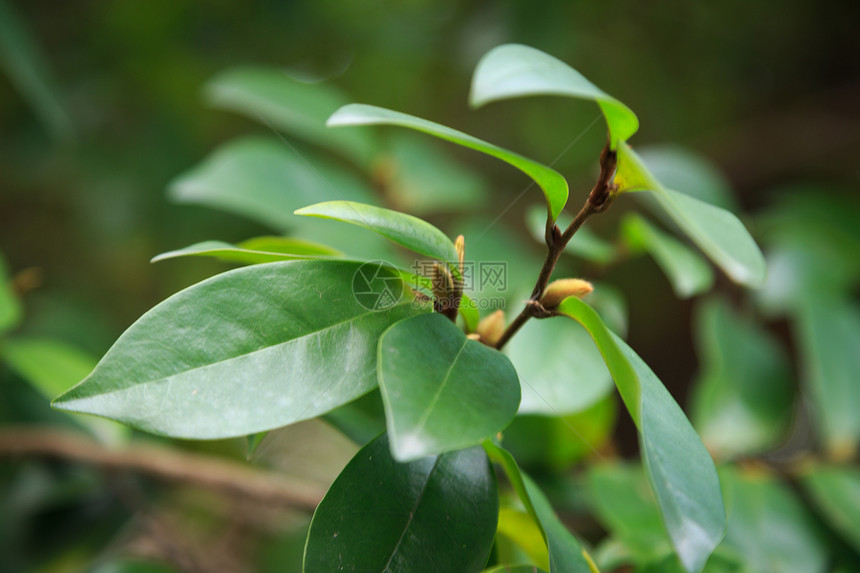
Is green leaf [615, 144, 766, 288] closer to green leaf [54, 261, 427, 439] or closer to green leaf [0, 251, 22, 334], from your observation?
green leaf [54, 261, 427, 439]

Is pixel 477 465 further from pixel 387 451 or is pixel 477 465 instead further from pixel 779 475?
pixel 779 475

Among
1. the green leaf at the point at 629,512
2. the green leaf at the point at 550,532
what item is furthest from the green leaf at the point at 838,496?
the green leaf at the point at 550,532

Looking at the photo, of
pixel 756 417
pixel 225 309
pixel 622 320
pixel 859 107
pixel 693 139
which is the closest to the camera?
pixel 225 309

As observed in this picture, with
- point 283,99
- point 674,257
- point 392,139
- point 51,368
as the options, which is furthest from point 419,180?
point 51,368

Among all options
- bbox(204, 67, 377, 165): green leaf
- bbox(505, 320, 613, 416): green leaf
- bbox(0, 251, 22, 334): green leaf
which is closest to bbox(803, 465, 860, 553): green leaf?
bbox(505, 320, 613, 416): green leaf

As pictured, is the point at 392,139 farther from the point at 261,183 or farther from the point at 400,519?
the point at 400,519

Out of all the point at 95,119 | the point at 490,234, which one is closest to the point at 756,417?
the point at 490,234

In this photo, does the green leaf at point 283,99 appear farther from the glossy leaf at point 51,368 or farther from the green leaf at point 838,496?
the green leaf at point 838,496
